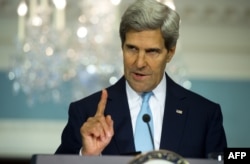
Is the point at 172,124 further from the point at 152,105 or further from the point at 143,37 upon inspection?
the point at 143,37

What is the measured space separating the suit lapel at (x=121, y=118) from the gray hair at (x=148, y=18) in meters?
0.17

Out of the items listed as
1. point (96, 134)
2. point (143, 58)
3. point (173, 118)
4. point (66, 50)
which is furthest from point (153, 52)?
point (66, 50)

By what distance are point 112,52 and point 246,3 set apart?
196 cm

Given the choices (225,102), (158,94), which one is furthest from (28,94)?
(158,94)

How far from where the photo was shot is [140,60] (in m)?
2.09

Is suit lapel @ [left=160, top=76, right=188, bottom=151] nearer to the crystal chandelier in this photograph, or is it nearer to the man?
the man

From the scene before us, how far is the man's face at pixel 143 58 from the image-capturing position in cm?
210

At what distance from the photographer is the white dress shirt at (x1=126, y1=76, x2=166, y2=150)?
83.0 inches

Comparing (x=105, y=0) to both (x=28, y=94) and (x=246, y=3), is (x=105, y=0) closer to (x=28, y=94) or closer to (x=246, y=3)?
(x=28, y=94)

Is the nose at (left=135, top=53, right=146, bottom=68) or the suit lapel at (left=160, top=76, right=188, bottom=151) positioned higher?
the nose at (left=135, top=53, right=146, bottom=68)

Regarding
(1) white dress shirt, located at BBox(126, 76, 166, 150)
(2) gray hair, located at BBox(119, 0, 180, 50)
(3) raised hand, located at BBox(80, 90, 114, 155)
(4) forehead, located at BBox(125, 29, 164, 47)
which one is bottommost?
(3) raised hand, located at BBox(80, 90, 114, 155)

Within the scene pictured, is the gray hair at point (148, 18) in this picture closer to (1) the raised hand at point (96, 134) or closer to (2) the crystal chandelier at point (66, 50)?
(1) the raised hand at point (96, 134)

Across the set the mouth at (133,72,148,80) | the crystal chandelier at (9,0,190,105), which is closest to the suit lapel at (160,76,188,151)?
the mouth at (133,72,148,80)

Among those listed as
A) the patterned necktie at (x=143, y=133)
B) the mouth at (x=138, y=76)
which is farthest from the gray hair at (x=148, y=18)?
the patterned necktie at (x=143, y=133)
